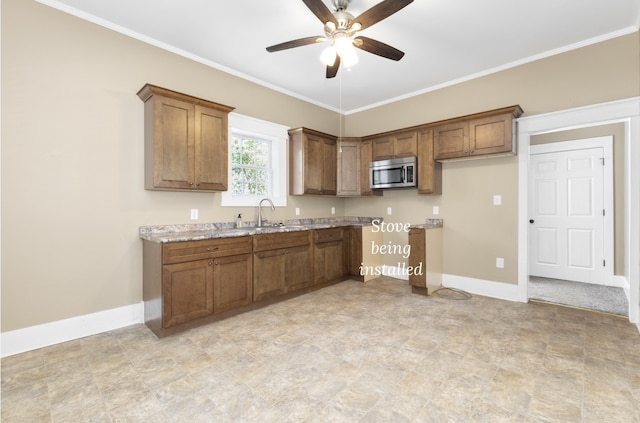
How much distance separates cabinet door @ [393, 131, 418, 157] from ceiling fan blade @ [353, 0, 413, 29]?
2.25m

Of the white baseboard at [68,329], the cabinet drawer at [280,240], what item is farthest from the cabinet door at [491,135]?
the white baseboard at [68,329]

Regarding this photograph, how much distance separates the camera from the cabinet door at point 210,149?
127 inches

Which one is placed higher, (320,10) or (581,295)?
(320,10)

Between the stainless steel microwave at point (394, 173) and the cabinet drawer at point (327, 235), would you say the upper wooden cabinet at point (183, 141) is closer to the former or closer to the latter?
the cabinet drawer at point (327, 235)

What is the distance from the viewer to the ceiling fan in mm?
2188

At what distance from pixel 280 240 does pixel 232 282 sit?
0.77 meters

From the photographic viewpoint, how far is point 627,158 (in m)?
3.23

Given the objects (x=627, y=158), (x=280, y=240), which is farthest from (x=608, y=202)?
(x=280, y=240)

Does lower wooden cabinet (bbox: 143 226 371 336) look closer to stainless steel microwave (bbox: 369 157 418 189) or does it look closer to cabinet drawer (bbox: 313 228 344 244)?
cabinet drawer (bbox: 313 228 344 244)

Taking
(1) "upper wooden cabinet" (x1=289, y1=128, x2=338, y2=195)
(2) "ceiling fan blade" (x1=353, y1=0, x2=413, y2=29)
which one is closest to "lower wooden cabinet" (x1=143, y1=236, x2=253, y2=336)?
(1) "upper wooden cabinet" (x1=289, y1=128, x2=338, y2=195)

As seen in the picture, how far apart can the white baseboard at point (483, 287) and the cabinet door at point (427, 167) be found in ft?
4.19

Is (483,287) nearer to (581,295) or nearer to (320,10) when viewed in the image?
(581,295)

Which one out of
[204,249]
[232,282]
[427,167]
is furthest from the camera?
[427,167]

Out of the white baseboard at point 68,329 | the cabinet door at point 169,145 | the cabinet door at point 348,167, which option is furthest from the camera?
the cabinet door at point 348,167
